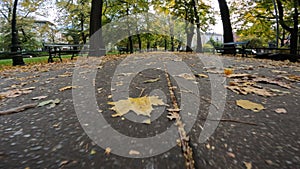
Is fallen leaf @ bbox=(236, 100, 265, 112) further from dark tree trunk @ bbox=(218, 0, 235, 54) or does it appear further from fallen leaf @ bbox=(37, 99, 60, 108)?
dark tree trunk @ bbox=(218, 0, 235, 54)

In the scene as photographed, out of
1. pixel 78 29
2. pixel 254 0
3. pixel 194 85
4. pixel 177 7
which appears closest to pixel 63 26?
pixel 78 29

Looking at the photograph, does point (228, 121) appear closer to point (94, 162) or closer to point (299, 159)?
point (299, 159)

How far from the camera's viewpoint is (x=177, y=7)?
17.2m

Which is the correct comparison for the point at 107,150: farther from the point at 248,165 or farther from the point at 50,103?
the point at 50,103

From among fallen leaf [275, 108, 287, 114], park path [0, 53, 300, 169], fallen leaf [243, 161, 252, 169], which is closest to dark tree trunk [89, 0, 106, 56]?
park path [0, 53, 300, 169]

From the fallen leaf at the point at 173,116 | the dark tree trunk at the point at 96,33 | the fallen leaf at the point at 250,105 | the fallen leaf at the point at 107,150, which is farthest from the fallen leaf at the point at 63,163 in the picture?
the dark tree trunk at the point at 96,33

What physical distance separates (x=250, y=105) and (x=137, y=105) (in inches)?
31.3

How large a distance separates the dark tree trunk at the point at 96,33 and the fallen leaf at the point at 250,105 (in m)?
5.82

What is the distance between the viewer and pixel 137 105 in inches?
48.3

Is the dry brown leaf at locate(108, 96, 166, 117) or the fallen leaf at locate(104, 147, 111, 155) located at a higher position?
the dry brown leaf at locate(108, 96, 166, 117)

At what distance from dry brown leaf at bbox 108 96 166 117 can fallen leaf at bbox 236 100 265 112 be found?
57cm

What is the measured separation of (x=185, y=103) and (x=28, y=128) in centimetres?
96

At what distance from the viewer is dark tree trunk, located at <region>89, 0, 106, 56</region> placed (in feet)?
21.6

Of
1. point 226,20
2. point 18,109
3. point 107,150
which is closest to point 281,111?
point 107,150
